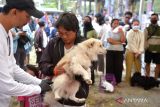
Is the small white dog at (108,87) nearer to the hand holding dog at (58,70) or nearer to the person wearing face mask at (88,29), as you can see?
the person wearing face mask at (88,29)

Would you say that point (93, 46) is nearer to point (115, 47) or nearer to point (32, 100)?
point (32, 100)

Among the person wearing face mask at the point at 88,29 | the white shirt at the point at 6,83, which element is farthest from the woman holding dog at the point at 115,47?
the white shirt at the point at 6,83

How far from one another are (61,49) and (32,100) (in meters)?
0.64

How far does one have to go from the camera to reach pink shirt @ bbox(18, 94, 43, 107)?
11.0ft

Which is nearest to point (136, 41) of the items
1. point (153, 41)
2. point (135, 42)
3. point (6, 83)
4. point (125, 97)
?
point (135, 42)

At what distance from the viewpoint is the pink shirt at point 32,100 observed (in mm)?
3358

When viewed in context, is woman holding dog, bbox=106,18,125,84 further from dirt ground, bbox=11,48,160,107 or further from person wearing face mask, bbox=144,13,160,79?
person wearing face mask, bbox=144,13,160,79

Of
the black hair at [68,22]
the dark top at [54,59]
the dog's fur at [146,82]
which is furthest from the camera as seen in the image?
the dog's fur at [146,82]

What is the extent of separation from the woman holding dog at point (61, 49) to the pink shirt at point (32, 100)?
0.87ft

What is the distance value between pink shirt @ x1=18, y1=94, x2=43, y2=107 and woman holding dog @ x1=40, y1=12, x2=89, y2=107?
26 centimetres

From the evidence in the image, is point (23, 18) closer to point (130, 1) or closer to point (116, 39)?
point (116, 39)

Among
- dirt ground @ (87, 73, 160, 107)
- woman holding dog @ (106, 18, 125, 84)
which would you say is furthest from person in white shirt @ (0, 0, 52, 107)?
woman holding dog @ (106, 18, 125, 84)

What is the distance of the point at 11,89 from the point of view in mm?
2426

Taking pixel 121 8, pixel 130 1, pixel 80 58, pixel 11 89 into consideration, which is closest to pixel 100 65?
pixel 80 58
